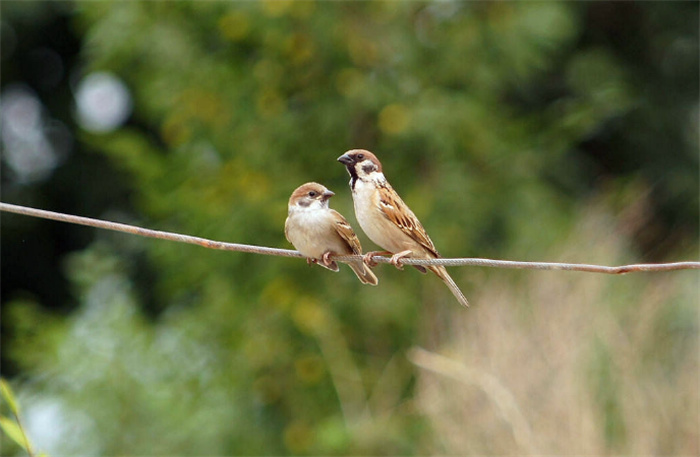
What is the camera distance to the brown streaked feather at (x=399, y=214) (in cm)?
355

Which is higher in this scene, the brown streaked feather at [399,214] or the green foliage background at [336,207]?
the green foliage background at [336,207]

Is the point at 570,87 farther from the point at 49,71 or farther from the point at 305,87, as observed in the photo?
the point at 49,71

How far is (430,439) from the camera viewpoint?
7355 mm

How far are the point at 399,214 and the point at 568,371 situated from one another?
10.5 ft

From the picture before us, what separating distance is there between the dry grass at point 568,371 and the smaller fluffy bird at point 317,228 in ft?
7.64

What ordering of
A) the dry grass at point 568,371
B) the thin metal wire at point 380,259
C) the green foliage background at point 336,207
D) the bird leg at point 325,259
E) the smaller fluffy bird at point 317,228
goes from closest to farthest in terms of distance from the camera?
the thin metal wire at point 380,259, the bird leg at point 325,259, the smaller fluffy bird at point 317,228, the dry grass at point 568,371, the green foliage background at point 336,207

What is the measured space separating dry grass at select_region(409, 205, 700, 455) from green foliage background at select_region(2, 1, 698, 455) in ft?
0.14

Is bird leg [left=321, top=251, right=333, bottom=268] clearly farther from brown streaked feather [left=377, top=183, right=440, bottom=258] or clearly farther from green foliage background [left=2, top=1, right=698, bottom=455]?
green foliage background [left=2, top=1, right=698, bottom=455]

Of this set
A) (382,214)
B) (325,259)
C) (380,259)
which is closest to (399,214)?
(382,214)

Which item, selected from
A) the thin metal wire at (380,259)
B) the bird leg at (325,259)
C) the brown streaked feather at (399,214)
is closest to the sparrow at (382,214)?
the brown streaked feather at (399,214)

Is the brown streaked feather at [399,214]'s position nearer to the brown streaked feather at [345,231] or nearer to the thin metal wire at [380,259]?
the brown streaked feather at [345,231]

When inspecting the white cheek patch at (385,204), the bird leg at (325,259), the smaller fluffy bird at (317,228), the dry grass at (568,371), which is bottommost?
the bird leg at (325,259)

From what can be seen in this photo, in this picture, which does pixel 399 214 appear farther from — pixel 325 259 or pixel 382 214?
pixel 325 259

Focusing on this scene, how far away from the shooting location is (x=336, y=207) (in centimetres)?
754
